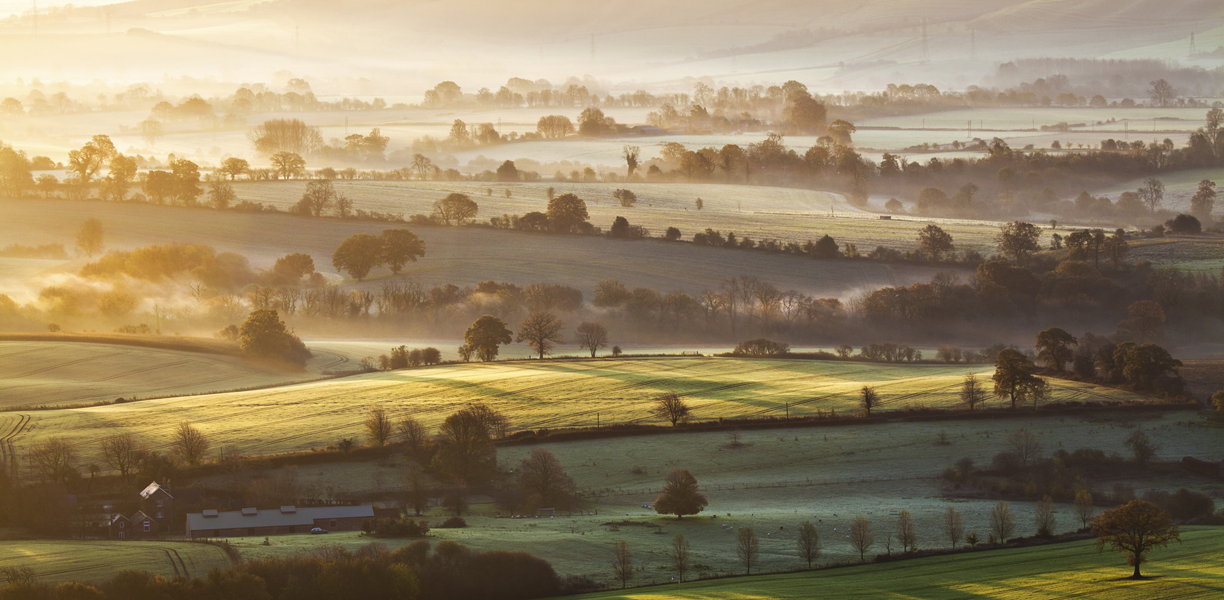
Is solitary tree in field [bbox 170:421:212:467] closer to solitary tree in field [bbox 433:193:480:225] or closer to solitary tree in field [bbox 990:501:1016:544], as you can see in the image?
solitary tree in field [bbox 990:501:1016:544]

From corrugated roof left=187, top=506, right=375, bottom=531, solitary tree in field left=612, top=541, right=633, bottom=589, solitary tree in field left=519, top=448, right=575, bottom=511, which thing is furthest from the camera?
solitary tree in field left=519, top=448, right=575, bottom=511

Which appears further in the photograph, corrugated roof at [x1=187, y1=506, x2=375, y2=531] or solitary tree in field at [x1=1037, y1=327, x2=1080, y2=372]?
solitary tree in field at [x1=1037, y1=327, x2=1080, y2=372]

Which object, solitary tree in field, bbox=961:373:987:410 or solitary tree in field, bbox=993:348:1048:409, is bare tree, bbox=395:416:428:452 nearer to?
solitary tree in field, bbox=961:373:987:410

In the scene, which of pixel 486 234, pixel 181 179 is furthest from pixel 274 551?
pixel 181 179

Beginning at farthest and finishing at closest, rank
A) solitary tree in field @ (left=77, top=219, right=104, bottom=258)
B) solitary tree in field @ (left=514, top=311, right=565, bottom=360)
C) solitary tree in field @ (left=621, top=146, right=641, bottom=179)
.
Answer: solitary tree in field @ (left=621, top=146, right=641, bottom=179), solitary tree in field @ (left=77, top=219, right=104, bottom=258), solitary tree in field @ (left=514, top=311, right=565, bottom=360)

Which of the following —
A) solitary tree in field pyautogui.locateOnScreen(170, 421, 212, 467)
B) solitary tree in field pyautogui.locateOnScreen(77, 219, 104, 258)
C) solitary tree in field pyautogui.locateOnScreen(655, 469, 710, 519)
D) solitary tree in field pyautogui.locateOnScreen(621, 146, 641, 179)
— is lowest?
solitary tree in field pyautogui.locateOnScreen(655, 469, 710, 519)

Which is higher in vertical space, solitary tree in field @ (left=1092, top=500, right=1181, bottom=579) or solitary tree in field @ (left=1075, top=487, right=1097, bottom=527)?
solitary tree in field @ (left=1092, top=500, right=1181, bottom=579)

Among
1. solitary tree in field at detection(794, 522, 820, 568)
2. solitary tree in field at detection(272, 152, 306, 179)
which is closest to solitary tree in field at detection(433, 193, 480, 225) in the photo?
solitary tree in field at detection(272, 152, 306, 179)
